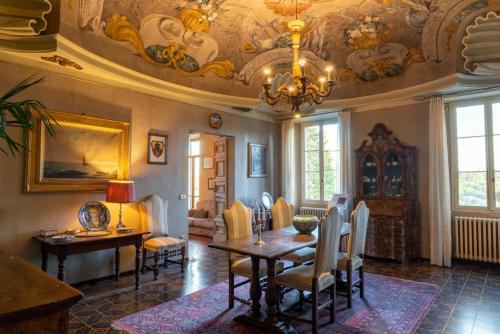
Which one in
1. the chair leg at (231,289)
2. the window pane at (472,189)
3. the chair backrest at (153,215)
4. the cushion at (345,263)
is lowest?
the chair leg at (231,289)

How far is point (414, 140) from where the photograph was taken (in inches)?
222

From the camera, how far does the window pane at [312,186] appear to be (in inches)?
277

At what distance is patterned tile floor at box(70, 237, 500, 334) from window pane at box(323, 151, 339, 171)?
6.90 ft

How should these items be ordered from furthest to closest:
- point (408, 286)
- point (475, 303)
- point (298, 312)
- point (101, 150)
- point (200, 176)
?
point (200, 176), point (101, 150), point (408, 286), point (475, 303), point (298, 312)

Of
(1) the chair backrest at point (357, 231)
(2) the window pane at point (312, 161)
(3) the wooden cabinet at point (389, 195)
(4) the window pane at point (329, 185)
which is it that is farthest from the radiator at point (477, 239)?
(2) the window pane at point (312, 161)

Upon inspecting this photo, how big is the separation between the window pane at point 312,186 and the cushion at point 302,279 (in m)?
3.94

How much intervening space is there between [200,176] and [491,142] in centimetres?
647

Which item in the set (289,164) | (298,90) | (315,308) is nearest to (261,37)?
(298,90)

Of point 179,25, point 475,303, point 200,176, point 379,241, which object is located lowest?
point 475,303

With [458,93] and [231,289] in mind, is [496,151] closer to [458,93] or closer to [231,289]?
[458,93]

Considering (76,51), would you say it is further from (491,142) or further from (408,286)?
(491,142)

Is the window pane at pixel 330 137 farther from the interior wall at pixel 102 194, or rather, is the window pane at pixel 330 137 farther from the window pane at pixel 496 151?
the window pane at pixel 496 151

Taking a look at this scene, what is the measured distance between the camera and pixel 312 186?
7129mm

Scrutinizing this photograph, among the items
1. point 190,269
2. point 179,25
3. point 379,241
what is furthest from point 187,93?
point 379,241
